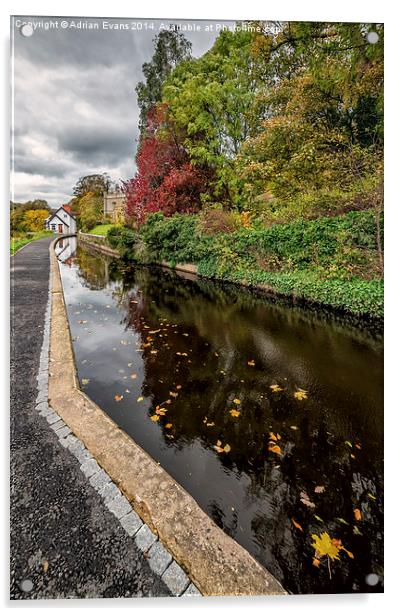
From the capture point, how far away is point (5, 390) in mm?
Result: 1888

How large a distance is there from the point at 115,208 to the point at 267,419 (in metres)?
15.4

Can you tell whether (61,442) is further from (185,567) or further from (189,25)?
(189,25)

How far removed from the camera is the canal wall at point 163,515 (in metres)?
1.30

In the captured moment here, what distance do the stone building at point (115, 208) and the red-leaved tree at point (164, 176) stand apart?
4.68 ft

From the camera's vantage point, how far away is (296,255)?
7387 mm

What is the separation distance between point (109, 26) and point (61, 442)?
9.70 feet

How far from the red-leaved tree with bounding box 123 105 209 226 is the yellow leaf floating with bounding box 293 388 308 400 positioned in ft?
23.4

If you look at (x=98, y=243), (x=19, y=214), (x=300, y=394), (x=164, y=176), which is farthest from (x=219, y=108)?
(x=98, y=243)

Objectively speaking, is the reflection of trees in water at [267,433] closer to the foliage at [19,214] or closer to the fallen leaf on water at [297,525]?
the fallen leaf on water at [297,525]

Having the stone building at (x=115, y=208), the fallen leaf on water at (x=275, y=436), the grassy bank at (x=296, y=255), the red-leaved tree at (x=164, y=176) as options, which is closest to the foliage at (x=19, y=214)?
the fallen leaf on water at (x=275, y=436)

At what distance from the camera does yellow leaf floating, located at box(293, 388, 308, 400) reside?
3.05 meters

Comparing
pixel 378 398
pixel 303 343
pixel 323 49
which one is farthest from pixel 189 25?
pixel 303 343

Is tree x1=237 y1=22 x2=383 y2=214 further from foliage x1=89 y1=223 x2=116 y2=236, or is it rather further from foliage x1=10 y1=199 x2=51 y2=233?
foliage x1=89 y1=223 x2=116 y2=236

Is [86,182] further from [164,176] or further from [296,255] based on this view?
[164,176]
